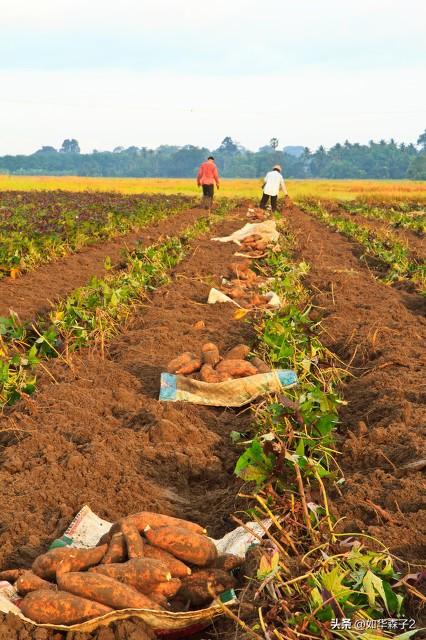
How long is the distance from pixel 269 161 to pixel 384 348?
109m

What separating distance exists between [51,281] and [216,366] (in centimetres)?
569

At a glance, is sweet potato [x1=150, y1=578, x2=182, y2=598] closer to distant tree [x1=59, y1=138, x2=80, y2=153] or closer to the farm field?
the farm field

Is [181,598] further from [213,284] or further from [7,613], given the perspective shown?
[213,284]

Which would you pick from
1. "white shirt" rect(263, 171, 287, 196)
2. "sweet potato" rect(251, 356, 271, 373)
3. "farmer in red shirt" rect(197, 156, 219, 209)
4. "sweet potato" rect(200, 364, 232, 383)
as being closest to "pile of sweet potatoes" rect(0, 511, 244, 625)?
"sweet potato" rect(200, 364, 232, 383)

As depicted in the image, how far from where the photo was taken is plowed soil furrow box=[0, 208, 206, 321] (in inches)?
347

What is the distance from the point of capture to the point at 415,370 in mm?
5668

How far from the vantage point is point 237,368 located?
5.27 m

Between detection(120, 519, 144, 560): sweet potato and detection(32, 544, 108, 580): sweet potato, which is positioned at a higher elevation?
detection(120, 519, 144, 560): sweet potato

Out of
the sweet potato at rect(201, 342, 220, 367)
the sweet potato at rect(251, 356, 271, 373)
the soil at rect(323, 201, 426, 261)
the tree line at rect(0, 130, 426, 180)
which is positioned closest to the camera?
the sweet potato at rect(251, 356, 271, 373)

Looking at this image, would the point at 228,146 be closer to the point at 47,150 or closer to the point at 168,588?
the point at 47,150

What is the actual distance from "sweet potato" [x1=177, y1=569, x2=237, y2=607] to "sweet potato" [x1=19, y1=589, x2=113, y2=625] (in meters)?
0.34

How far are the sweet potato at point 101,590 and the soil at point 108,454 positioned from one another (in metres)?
0.12

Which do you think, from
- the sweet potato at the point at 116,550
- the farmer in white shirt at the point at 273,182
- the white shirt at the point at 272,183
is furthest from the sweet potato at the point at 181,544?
the white shirt at the point at 272,183

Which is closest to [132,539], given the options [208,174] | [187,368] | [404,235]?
[187,368]
